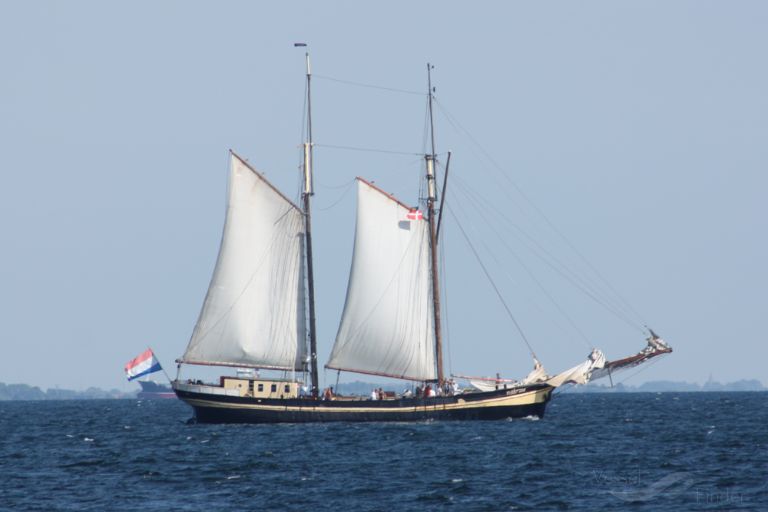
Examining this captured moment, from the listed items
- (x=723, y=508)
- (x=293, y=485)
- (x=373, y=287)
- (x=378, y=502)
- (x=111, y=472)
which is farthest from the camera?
(x=373, y=287)

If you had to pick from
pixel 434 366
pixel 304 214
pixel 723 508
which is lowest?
pixel 723 508

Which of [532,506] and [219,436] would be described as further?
[219,436]

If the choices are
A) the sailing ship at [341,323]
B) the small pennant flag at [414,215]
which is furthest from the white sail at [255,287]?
the small pennant flag at [414,215]

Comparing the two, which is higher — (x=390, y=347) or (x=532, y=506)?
(x=390, y=347)

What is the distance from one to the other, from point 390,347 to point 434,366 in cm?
321

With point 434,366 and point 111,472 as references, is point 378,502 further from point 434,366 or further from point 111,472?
point 434,366

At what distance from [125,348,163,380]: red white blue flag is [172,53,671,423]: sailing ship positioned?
7.17ft

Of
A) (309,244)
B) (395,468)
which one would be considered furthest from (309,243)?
(395,468)

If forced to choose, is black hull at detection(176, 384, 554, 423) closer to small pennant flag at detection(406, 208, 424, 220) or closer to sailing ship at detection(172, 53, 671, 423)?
sailing ship at detection(172, 53, 671, 423)

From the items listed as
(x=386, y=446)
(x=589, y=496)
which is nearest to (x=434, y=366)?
(x=386, y=446)

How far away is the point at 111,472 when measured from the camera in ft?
187

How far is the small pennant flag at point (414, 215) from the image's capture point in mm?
83312

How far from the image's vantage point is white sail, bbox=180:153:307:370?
83.0 meters

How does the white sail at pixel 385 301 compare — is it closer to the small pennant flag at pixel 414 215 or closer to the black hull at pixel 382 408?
the small pennant flag at pixel 414 215
